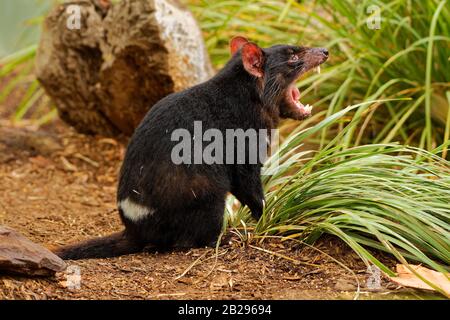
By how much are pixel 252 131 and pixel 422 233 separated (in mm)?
947

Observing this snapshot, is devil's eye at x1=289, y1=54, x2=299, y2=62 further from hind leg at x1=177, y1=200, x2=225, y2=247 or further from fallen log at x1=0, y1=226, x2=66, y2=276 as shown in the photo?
fallen log at x1=0, y1=226, x2=66, y2=276

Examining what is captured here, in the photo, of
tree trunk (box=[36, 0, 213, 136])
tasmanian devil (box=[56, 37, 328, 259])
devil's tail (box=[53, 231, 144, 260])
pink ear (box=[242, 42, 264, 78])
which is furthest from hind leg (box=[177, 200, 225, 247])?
tree trunk (box=[36, 0, 213, 136])

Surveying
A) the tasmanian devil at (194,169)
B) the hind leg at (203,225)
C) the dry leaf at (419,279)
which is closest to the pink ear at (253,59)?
the tasmanian devil at (194,169)

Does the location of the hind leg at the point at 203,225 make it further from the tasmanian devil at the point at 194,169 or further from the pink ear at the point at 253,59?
the pink ear at the point at 253,59

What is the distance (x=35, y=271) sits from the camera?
2.94m

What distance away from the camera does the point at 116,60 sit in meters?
5.06

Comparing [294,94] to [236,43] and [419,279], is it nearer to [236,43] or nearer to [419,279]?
[236,43]

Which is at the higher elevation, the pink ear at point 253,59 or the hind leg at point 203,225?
the pink ear at point 253,59

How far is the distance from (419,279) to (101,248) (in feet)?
4.94

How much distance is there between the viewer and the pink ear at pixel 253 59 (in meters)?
3.57

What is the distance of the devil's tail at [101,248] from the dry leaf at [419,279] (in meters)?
1.26

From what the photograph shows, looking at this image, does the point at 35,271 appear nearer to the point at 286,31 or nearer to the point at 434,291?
the point at 434,291

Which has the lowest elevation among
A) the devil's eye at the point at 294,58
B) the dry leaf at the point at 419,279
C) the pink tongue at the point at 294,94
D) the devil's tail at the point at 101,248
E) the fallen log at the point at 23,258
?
the devil's tail at the point at 101,248

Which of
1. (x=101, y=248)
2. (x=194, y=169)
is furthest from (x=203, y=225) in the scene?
(x=101, y=248)
